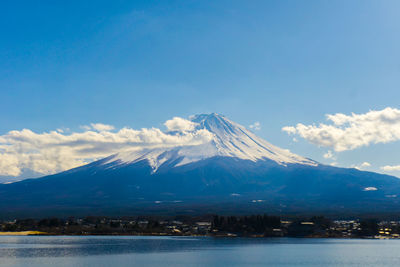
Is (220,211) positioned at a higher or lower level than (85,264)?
higher

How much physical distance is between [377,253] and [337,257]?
11624 millimetres

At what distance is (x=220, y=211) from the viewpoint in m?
198

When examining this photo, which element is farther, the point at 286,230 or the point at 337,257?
the point at 286,230

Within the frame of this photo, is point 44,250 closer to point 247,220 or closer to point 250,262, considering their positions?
point 250,262

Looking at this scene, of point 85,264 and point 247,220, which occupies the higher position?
point 247,220

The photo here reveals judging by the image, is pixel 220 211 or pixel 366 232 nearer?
pixel 366 232

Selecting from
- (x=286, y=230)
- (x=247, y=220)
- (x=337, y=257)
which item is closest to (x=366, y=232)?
(x=286, y=230)

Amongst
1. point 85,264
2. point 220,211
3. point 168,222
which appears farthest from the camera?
point 220,211

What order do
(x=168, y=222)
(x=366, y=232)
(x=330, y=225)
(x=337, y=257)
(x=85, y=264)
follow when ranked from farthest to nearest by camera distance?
(x=168, y=222), (x=330, y=225), (x=366, y=232), (x=337, y=257), (x=85, y=264)

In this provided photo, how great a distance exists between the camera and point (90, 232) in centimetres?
Answer: 13875

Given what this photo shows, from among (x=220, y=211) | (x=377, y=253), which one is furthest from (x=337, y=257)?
(x=220, y=211)

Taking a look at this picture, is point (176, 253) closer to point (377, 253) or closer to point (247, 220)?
point (377, 253)

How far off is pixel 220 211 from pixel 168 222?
1813 inches

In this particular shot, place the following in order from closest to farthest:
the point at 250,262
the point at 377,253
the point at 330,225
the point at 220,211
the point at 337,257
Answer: the point at 250,262
the point at 337,257
the point at 377,253
the point at 330,225
the point at 220,211
